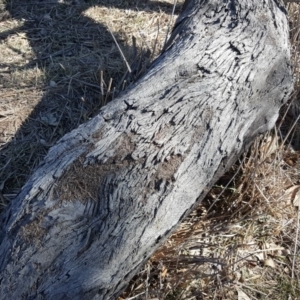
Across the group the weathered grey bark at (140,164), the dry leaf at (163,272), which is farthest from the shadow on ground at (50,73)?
the dry leaf at (163,272)

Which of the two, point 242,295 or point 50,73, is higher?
point 50,73

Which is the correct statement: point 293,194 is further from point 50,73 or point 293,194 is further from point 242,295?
point 50,73

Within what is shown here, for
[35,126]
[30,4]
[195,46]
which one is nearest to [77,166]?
[195,46]

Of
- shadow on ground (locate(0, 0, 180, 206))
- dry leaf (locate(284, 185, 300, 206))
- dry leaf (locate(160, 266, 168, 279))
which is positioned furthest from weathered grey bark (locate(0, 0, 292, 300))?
shadow on ground (locate(0, 0, 180, 206))

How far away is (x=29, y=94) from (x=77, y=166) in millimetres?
1339

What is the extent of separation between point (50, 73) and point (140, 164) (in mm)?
1580

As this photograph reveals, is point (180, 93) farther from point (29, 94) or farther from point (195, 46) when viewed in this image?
point (29, 94)

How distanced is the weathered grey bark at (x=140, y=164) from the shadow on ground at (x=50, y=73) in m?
0.61

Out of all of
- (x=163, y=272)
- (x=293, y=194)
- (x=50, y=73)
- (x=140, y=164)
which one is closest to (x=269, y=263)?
(x=293, y=194)

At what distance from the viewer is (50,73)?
3.39 m

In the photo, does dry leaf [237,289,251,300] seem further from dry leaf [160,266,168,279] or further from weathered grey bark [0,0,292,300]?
weathered grey bark [0,0,292,300]

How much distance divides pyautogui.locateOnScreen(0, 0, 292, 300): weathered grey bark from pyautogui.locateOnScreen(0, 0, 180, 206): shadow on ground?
61cm

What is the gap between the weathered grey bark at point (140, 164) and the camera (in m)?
1.85

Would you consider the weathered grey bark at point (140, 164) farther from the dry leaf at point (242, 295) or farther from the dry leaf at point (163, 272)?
the dry leaf at point (242, 295)
